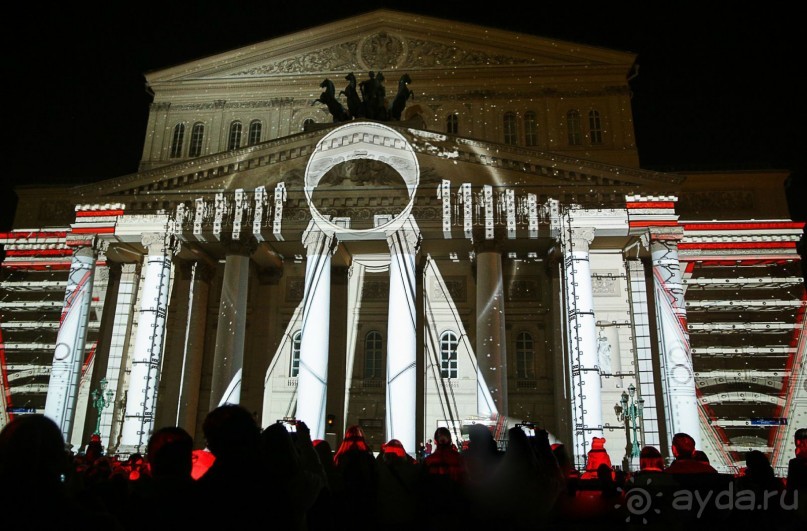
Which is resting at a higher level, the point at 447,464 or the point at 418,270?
the point at 418,270

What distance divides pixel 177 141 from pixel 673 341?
25.3 m

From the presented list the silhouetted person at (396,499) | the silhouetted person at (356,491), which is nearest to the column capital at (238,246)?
the silhouetted person at (396,499)

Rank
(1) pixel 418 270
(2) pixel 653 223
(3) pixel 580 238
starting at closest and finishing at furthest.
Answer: (3) pixel 580 238, (2) pixel 653 223, (1) pixel 418 270

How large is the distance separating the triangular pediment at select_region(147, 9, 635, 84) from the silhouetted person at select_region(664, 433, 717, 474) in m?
28.2

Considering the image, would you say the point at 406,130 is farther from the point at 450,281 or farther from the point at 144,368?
the point at 144,368

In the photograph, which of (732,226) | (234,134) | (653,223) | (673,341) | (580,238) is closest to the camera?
(673,341)

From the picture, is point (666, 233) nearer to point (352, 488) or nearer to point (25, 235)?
point (352, 488)

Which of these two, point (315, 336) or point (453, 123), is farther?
point (453, 123)

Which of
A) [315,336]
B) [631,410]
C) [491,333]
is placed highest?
[491,333]

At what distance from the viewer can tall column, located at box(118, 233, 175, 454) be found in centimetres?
2161

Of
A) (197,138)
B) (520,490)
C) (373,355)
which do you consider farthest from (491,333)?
(197,138)

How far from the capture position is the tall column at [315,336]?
21.4m

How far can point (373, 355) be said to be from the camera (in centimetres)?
2702

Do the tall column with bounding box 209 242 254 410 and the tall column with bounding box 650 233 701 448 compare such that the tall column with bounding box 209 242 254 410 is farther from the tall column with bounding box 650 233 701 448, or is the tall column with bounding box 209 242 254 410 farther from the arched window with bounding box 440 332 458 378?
the tall column with bounding box 650 233 701 448
